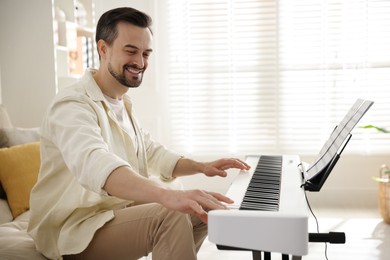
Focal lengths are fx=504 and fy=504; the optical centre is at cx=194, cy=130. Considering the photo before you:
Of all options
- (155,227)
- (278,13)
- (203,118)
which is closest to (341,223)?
(203,118)

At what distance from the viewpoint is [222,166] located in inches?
81.4

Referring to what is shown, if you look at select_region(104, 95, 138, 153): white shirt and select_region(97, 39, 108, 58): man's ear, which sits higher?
select_region(97, 39, 108, 58): man's ear

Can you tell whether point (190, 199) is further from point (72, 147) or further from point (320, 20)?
point (320, 20)

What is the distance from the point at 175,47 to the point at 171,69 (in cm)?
19

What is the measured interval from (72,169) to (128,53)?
0.57 metres

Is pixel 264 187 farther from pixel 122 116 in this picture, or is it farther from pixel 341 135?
pixel 122 116

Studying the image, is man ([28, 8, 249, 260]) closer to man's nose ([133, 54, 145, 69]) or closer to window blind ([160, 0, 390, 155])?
man's nose ([133, 54, 145, 69])

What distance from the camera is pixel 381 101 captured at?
4059 millimetres

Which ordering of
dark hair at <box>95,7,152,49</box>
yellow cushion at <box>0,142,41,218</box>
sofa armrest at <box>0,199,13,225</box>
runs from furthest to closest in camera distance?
1. yellow cushion at <box>0,142,41,218</box>
2. sofa armrest at <box>0,199,13,225</box>
3. dark hair at <box>95,7,152,49</box>

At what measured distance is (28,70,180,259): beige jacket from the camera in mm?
1541

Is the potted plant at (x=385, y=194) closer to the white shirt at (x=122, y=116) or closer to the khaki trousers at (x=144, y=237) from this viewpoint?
the white shirt at (x=122, y=116)

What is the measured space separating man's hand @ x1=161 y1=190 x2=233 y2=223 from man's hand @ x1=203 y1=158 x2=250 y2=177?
0.69 metres

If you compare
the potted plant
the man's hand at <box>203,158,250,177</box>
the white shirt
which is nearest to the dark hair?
the white shirt

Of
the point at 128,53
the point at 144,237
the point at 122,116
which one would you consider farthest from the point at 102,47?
the point at 144,237
